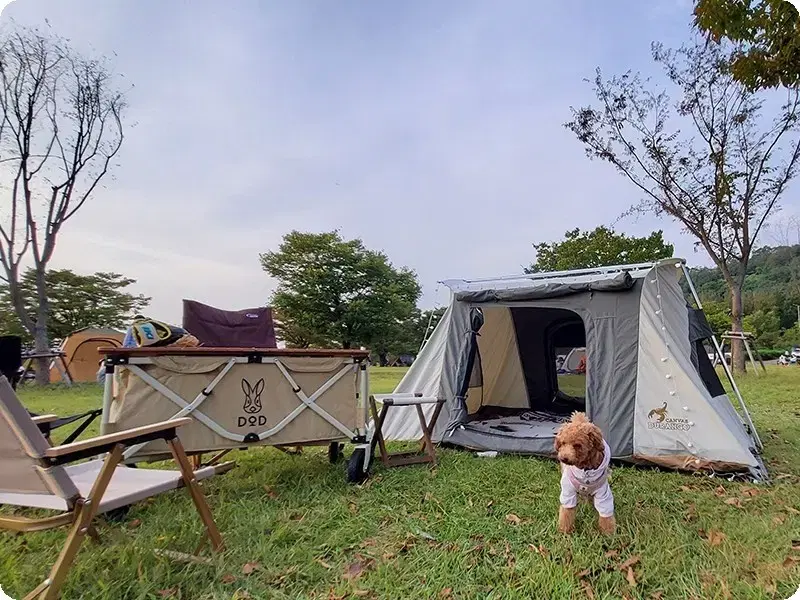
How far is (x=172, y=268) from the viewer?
29.0ft

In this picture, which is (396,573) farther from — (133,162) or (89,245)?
(89,245)

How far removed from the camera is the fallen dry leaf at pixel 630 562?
2020 millimetres

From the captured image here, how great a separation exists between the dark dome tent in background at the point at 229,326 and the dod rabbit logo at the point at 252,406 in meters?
0.55

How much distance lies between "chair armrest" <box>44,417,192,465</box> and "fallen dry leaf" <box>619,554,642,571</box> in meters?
2.01

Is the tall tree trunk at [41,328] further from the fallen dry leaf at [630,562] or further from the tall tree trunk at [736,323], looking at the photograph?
the tall tree trunk at [736,323]

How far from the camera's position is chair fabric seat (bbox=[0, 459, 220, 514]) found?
1701 millimetres

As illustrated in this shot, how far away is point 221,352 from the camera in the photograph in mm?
2840

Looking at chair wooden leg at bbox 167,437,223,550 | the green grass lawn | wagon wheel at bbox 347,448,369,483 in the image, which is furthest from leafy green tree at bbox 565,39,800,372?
chair wooden leg at bbox 167,437,223,550

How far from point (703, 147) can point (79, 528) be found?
13.0 m

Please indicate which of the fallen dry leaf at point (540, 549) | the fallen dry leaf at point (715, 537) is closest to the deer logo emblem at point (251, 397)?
the fallen dry leaf at point (540, 549)

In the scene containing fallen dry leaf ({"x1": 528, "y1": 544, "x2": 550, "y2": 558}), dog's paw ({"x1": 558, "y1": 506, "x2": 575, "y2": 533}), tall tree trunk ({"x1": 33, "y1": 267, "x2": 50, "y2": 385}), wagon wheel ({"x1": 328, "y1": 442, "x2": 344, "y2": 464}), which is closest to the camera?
fallen dry leaf ({"x1": 528, "y1": 544, "x2": 550, "y2": 558})

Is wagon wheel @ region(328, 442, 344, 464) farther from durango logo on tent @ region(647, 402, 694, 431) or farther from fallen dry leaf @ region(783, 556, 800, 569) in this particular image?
fallen dry leaf @ region(783, 556, 800, 569)

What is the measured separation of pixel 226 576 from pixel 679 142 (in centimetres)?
1267

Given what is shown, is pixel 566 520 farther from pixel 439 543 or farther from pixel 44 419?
pixel 44 419
